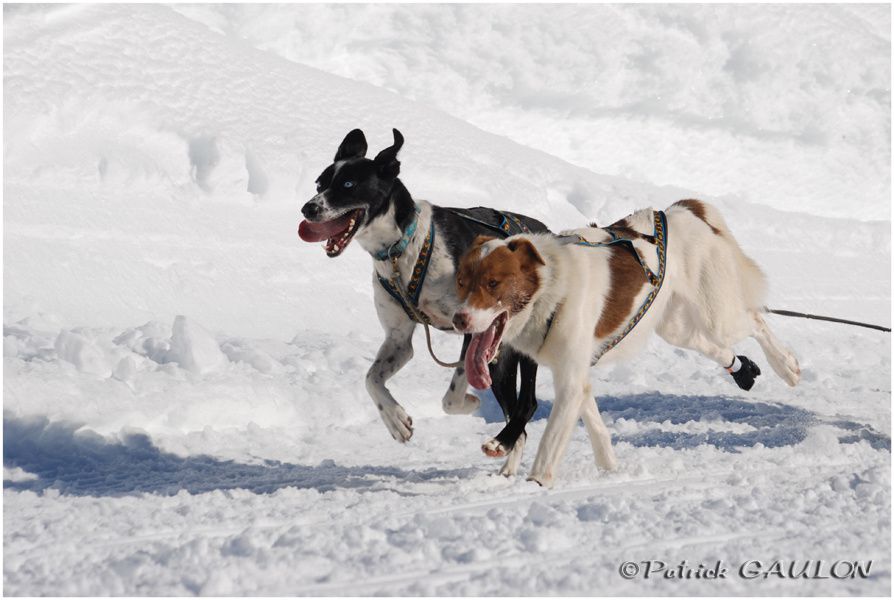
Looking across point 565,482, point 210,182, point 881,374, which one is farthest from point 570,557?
point 210,182

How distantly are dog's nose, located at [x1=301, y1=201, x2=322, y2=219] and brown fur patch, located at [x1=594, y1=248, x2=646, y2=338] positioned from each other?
127 centimetres

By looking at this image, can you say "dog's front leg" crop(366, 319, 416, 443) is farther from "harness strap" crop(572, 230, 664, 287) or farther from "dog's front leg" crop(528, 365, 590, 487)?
"harness strap" crop(572, 230, 664, 287)

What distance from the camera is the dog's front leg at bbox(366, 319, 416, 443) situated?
462 centimetres

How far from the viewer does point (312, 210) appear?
433 cm

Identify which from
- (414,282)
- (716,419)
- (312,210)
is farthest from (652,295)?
(716,419)

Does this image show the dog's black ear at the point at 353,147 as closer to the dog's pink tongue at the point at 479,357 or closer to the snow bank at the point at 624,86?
the dog's pink tongue at the point at 479,357


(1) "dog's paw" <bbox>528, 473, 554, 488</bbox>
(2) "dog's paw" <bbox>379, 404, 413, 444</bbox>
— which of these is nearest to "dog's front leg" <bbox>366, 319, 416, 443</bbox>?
(2) "dog's paw" <bbox>379, 404, 413, 444</bbox>

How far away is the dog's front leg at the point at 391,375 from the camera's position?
15.2 feet

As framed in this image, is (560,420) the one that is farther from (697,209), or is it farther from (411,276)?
(697,209)

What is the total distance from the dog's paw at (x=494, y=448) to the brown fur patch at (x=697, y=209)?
1.64 m

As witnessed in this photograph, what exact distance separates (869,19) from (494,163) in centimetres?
1547

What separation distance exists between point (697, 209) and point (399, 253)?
5.45ft

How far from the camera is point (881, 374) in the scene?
8.59m

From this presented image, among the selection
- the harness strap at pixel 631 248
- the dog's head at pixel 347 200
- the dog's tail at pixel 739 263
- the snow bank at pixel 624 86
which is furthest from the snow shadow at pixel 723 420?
the snow bank at pixel 624 86
